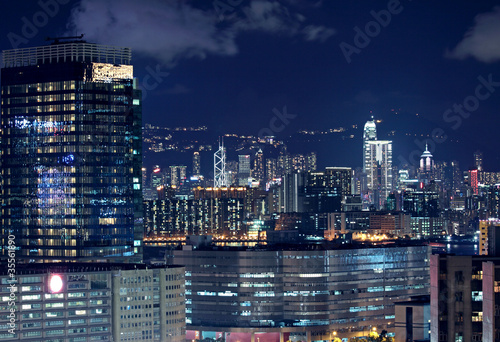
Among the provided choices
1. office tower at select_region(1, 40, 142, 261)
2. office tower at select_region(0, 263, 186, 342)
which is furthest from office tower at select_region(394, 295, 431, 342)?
office tower at select_region(1, 40, 142, 261)

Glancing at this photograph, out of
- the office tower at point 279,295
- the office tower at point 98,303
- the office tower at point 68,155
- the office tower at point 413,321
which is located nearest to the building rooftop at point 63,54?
the office tower at point 68,155

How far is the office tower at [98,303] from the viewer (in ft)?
260

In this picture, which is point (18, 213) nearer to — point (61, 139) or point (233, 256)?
point (61, 139)

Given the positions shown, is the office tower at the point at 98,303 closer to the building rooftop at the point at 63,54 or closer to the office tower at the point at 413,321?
the office tower at the point at 413,321

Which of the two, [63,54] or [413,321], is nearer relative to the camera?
[413,321]

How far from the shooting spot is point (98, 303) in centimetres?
8231

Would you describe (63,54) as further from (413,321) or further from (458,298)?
(458,298)

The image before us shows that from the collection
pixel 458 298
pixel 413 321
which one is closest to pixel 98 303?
pixel 413 321

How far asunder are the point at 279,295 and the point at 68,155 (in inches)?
875

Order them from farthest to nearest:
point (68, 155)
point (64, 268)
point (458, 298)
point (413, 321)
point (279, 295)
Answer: point (68, 155)
point (279, 295)
point (64, 268)
point (413, 321)
point (458, 298)

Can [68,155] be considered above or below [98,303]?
above

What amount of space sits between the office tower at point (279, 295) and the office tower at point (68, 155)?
814 cm

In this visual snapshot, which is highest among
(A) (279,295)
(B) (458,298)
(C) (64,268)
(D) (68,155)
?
(D) (68,155)

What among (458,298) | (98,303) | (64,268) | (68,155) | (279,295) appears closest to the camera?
(458,298)
